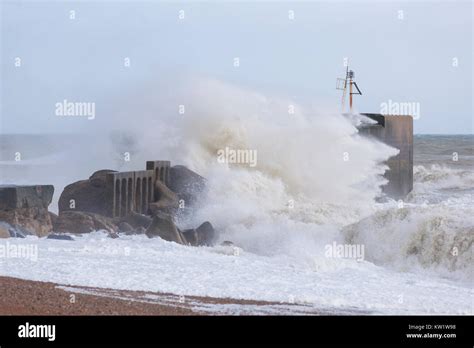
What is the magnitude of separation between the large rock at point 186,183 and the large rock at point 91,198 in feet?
8.10

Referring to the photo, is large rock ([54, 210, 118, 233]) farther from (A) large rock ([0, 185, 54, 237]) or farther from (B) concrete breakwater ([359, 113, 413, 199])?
(B) concrete breakwater ([359, 113, 413, 199])

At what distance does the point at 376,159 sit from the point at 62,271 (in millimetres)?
13707

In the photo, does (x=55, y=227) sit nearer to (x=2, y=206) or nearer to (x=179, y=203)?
(x=2, y=206)

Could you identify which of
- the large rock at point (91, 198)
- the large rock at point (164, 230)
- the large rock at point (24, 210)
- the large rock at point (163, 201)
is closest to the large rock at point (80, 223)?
the large rock at point (24, 210)

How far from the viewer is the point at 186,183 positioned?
20.0 meters

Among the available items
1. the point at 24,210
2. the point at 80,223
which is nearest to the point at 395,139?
the point at 80,223

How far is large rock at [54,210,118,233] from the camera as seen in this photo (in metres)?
15.4

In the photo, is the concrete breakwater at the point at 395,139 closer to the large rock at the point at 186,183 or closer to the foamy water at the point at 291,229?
the foamy water at the point at 291,229

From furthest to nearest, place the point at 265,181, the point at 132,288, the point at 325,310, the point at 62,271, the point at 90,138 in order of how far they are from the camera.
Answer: the point at 90,138 < the point at 265,181 < the point at 62,271 < the point at 132,288 < the point at 325,310

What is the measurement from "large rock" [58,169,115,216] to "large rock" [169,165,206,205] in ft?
8.10

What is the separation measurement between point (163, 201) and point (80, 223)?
3.43m

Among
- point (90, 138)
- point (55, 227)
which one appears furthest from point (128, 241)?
point (90, 138)

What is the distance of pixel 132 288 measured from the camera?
1070 centimetres
